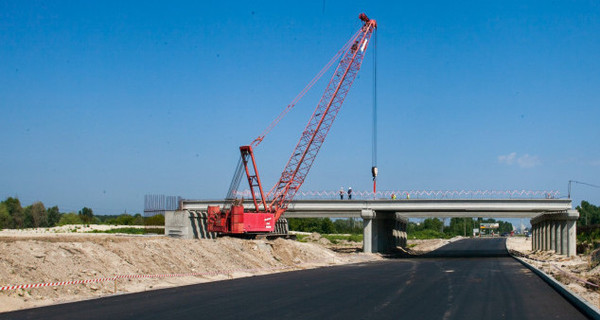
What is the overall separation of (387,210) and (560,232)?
20431mm

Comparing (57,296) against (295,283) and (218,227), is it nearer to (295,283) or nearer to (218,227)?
(295,283)

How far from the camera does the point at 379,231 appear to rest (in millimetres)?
76750

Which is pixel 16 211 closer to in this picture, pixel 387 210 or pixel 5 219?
pixel 5 219

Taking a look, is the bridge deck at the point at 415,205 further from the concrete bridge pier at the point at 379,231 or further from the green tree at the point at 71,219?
the green tree at the point at 71,219

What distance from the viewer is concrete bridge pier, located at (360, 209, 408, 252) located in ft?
235

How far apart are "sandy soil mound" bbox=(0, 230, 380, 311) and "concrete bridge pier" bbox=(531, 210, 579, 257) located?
2906 centimetres

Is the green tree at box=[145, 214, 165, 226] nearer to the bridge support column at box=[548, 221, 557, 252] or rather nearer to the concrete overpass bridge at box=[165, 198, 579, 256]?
the concrete overpass bridge at box=[165, 198, 579, 256]

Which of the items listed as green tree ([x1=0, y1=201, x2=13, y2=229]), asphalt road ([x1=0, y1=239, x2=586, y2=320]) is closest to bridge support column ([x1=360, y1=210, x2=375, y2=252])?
asphalt road ([x1=0, y1=239, x2=586, y2=320])

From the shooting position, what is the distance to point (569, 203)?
218 ft

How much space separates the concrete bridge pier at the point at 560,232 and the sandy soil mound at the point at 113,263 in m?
29.1

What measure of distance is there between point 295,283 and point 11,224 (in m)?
111

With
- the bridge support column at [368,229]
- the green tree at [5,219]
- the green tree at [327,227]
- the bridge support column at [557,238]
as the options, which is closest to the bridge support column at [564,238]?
the bridge support column at [557,238]

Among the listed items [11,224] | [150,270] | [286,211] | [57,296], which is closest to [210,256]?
[150,270]

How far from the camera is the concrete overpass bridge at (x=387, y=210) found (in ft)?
211
